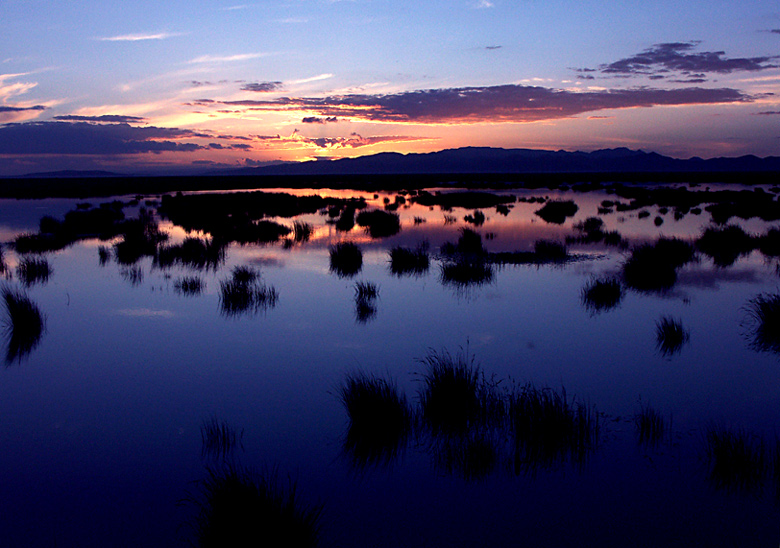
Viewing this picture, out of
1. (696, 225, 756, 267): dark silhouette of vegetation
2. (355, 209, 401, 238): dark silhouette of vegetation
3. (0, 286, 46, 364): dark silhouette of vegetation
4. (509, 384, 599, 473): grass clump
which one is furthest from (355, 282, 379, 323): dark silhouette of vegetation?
(696, 225, 756, 267): dark silhouette of vegetation

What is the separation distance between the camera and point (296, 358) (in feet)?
27.4

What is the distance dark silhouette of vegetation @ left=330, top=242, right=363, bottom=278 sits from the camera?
14961 mm

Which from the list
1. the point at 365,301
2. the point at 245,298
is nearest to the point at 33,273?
the point at 245,298

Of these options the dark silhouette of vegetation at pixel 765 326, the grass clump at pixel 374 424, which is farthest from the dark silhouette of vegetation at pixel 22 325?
the dark silhouette of vegetation at pixel 765 326

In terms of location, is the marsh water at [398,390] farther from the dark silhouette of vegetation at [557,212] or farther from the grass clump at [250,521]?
the dark silhouette of vegetation at [557,212]

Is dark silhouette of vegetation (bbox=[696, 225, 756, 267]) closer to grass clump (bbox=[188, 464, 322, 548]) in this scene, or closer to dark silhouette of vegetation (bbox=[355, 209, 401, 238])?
dark silhouette of vegetation (bbox=[355, 209, 401, 238])

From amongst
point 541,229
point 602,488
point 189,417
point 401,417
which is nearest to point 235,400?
point 189,417

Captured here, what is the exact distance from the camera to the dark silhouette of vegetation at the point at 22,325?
9086 mm

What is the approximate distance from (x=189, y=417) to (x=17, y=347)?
461cm

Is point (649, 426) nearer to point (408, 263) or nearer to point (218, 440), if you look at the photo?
point (218, 440)

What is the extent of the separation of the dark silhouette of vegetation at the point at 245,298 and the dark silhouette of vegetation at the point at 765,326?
8.81 m

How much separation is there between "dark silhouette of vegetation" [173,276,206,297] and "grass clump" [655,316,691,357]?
9.57 m

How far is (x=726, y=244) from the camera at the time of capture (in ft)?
59.7

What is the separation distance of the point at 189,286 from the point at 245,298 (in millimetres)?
2188
